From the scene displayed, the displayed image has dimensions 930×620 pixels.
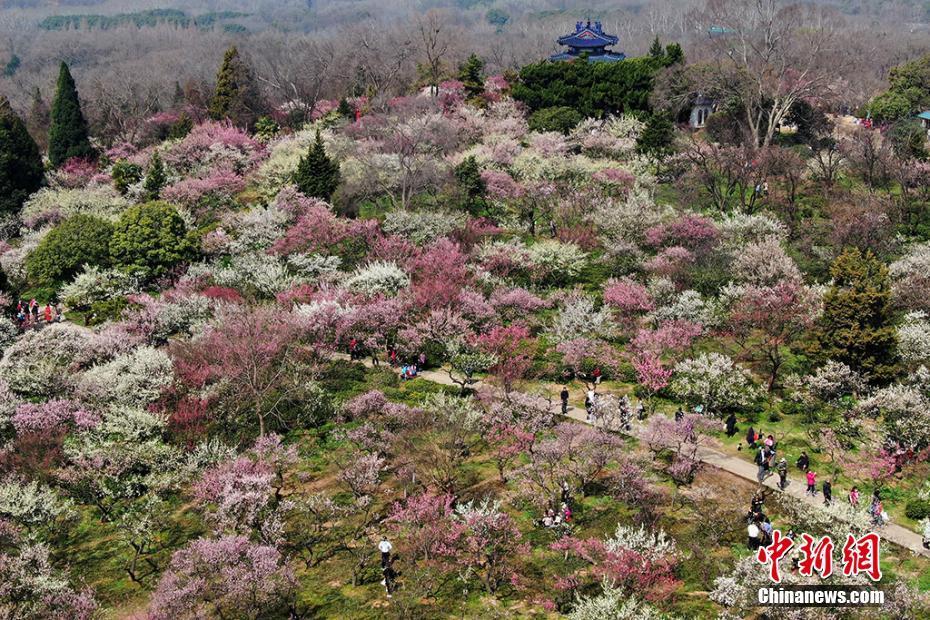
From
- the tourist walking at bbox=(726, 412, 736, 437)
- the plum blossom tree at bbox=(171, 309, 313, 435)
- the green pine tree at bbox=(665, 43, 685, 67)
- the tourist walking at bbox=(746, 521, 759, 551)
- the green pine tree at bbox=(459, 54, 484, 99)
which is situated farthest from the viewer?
the green pine tree at bbox=(459, 54, 484, 99)

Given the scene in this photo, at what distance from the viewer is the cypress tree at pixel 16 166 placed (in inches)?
2499

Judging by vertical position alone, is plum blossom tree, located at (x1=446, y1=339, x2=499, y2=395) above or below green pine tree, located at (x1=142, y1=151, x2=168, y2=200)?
A: below

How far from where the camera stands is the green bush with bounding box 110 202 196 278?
159ft

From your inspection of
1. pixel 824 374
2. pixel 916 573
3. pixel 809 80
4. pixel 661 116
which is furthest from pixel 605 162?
pixel 916 573

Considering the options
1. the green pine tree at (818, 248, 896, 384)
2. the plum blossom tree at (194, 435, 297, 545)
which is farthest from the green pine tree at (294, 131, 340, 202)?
the green pine tree at (818, 248, 896, 384)

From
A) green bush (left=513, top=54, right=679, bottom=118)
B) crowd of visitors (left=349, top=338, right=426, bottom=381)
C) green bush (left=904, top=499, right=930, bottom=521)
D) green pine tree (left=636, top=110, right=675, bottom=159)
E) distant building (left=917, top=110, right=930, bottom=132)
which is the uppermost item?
green bush (left=513, top=54, right=679, bottom=118)

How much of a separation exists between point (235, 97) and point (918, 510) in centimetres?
6807

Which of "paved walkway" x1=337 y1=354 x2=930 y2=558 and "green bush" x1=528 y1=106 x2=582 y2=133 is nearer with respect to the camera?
"paved walkway" x1=337 y1=354 x2=930 y2=558

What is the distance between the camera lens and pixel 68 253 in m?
49.0

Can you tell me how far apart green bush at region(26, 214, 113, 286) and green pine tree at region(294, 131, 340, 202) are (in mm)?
12816

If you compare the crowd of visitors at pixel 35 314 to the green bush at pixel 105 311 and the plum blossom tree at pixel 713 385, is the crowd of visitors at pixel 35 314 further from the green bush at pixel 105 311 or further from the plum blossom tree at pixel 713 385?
the plum blossom tree at pixel 713 385

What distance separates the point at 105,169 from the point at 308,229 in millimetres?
33600

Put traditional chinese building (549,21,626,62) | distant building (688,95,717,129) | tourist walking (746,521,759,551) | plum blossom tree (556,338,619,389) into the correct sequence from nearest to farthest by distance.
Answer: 1. tourist walking (746,521,759,551)
2. plum blossom tree (556,338,619,389)
3. distant building (688,95,717,129)
4. traditional chinese building (549,21,626,62)

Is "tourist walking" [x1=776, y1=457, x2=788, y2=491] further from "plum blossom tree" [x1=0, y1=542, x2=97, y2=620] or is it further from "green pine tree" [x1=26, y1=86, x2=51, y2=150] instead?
"green pine tree" [x1=26, y1=86, x2=51, y2=150]
